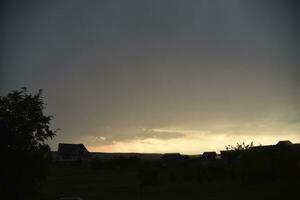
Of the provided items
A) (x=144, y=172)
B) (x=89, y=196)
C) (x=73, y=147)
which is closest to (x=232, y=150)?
(x=144, y=172)

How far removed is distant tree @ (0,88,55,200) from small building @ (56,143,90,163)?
8752 cm

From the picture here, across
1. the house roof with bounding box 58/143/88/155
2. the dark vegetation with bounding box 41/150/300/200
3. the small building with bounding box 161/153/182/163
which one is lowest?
the dark vegetation with bounding box 41/150/300/200

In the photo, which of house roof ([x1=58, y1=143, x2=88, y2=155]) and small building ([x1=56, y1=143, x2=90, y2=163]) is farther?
house roof ([x1=58, y1=143, x2=88, y2=155])

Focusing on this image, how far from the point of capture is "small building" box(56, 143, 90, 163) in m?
113

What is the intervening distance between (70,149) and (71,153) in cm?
134

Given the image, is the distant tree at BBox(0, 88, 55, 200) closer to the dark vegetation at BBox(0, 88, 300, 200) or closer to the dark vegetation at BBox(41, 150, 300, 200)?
the dark vegetation at BBox(0, 88, 300, 200)

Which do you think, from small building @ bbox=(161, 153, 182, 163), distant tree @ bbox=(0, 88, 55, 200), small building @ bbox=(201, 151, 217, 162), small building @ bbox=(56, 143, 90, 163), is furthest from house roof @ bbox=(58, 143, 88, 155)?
distant tree @ bbox=(0, 88, 55, 200)

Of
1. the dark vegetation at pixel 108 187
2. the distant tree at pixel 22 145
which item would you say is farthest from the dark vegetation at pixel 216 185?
the distant tree at pixel 22 145

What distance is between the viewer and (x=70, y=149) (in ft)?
377

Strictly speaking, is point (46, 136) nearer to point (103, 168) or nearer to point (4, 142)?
point (4, 142)

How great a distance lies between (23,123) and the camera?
24.4 meters

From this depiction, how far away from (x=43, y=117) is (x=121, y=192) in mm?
24764

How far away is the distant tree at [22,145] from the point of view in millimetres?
22859

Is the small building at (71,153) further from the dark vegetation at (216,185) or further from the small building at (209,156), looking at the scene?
the dark vegetation at (216,185)
